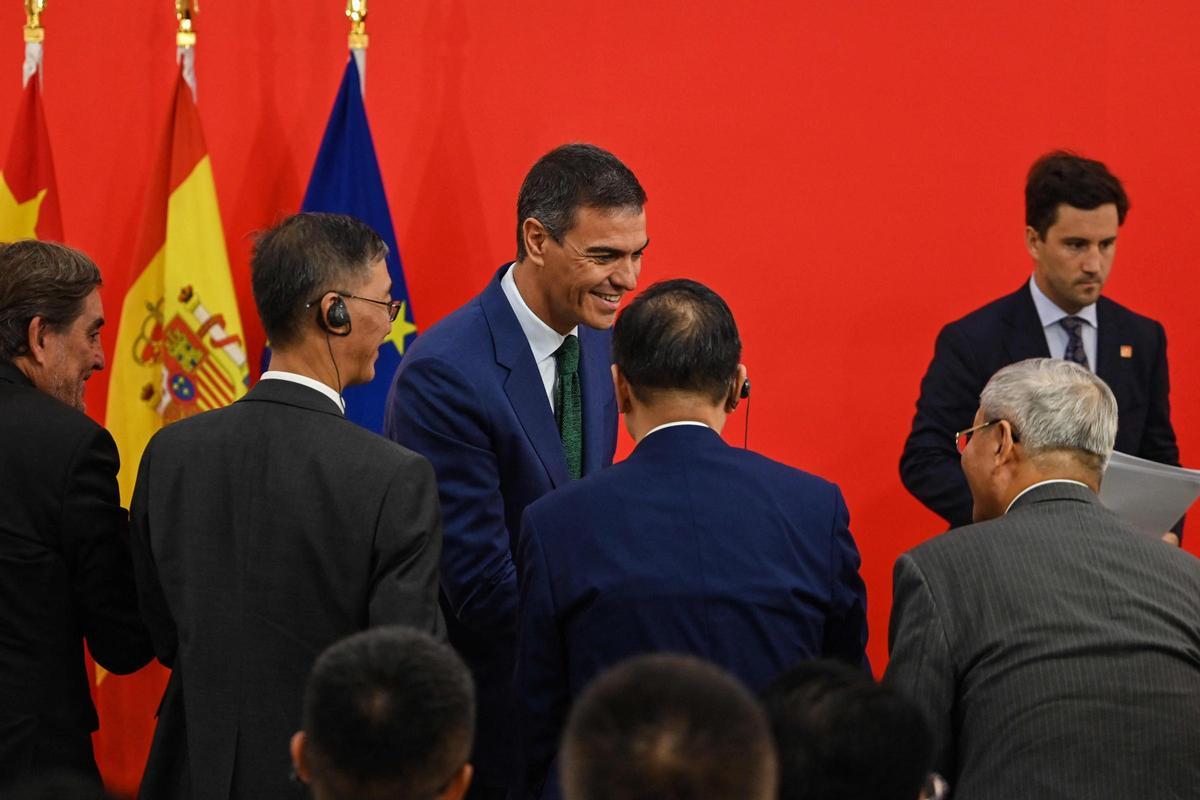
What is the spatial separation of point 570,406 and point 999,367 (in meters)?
1.24

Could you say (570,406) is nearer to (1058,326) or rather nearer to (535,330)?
(535,330)

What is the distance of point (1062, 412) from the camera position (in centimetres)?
237

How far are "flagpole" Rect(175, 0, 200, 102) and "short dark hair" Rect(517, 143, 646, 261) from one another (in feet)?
5.66

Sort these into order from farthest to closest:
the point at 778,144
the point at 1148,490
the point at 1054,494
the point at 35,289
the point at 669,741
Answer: the point at 778,144, the point at 1148,490, the point at 35,289, the point at 1054,494, the point at 669,741

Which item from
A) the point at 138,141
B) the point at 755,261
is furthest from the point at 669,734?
the point at 138,141

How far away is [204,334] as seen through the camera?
4.12 meters

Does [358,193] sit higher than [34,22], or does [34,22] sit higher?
[34,22]

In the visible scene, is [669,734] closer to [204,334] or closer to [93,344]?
[93,344]

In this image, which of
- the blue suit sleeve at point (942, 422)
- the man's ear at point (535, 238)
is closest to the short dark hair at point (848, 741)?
the man's ear at point (535, 238)

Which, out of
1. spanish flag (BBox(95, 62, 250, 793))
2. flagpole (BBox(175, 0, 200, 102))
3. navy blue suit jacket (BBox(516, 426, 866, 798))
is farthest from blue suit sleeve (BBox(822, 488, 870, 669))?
flagpole (BBox(175, 0, 200, 102))

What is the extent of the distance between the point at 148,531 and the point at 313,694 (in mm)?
882

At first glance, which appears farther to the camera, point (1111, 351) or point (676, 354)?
point (1111, 351)

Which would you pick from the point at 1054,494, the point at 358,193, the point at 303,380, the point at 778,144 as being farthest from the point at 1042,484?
the point at 358,193

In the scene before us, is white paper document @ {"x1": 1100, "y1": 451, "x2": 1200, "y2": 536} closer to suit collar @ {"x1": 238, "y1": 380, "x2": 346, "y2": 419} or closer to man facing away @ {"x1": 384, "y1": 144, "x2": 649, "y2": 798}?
man facing away @ {"x1": 384, "y1": 144, "x2": 649, "y2": 798}
